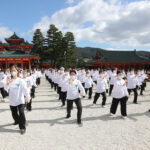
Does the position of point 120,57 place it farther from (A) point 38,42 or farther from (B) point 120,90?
(B) point 120,90

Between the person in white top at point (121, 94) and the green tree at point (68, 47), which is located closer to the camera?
the person in white top at point (121, 94)

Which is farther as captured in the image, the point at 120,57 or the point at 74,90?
the point at 120,57

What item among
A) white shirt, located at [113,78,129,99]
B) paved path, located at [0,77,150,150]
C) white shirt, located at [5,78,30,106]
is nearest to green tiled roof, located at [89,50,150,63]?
white shirt, located at [113,78,129,99]

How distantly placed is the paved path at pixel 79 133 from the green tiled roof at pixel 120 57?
92.3 ft

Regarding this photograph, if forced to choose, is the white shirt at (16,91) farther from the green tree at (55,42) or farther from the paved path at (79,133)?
the green tree at (55,42)

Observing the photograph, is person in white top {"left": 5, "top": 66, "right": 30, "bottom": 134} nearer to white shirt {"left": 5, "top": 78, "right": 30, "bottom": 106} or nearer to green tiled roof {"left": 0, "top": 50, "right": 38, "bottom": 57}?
white shirt {"left": 5, "top": 78, "right": 30, "bottom": 106}

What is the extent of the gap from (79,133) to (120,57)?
33472mm

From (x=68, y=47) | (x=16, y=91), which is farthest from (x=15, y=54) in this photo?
(x=16, y=91)

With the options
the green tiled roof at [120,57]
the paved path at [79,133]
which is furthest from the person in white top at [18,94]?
the green tiled roof at [120,57]

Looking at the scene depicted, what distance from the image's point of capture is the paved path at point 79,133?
3.29 m

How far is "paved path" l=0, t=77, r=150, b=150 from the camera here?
329 centimetres

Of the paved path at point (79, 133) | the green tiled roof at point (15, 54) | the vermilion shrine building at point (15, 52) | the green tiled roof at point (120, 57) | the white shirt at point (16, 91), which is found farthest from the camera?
the green tiled roof at point (120, 57)

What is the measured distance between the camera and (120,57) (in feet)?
114

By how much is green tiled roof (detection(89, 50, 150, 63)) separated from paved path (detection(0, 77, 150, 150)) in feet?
92.3
